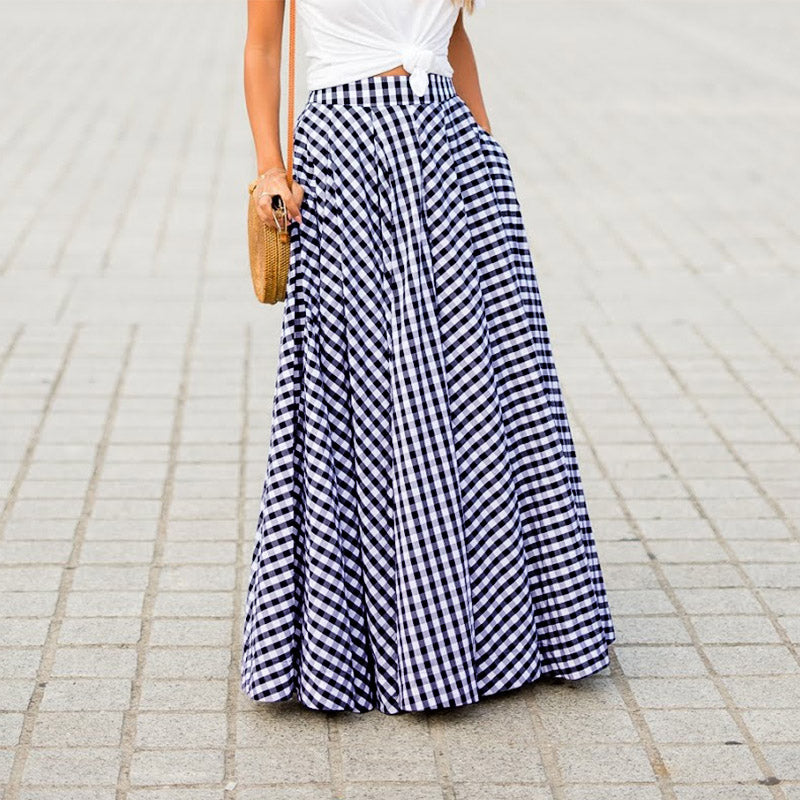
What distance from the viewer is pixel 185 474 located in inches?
187

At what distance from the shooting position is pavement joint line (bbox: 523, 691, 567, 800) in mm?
2963

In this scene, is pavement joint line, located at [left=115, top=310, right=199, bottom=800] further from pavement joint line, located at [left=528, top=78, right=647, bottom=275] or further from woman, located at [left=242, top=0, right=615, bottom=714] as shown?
pavement joint line, located at [left=528, top=78, right=647, bottom=275]

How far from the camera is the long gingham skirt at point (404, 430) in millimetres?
3102

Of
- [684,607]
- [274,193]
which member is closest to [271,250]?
[274,193]

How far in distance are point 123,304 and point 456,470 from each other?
12.2 ft

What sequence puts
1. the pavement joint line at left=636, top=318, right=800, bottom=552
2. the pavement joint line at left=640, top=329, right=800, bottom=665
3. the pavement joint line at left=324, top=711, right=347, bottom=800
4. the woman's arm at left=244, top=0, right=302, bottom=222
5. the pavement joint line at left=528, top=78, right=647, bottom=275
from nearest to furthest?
the pavement joint line at left=324, top=711, right=347, bottom=800 → the woman's arm at left=244, top=0, right=302, bottom=222 → the pavement joint line at left=640, top=329, right=800, bottom=665 → the pavement joint line at left=636, top=318, right=800, bottom=552 → the pavement joint line at left=528, top=78, right=647, bottom=275

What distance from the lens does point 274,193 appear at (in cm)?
304

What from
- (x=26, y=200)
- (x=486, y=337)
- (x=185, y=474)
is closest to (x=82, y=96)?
(x=26, y=200)

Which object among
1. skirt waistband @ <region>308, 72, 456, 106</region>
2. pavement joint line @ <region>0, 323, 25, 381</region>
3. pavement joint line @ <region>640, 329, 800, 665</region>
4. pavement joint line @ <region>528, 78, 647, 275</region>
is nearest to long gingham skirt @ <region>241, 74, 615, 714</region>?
skirt waistband @ <region>308, 72, 456, 106</region>

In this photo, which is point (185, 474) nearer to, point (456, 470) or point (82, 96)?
point (456, 470)

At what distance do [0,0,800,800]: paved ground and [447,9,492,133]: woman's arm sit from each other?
53.0 inches

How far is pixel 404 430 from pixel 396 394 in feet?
0.26

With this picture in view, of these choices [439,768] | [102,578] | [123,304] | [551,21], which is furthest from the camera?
[551,21]

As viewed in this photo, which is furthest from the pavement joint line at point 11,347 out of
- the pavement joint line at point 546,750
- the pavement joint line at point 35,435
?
the pavement joint line at point 546,750
